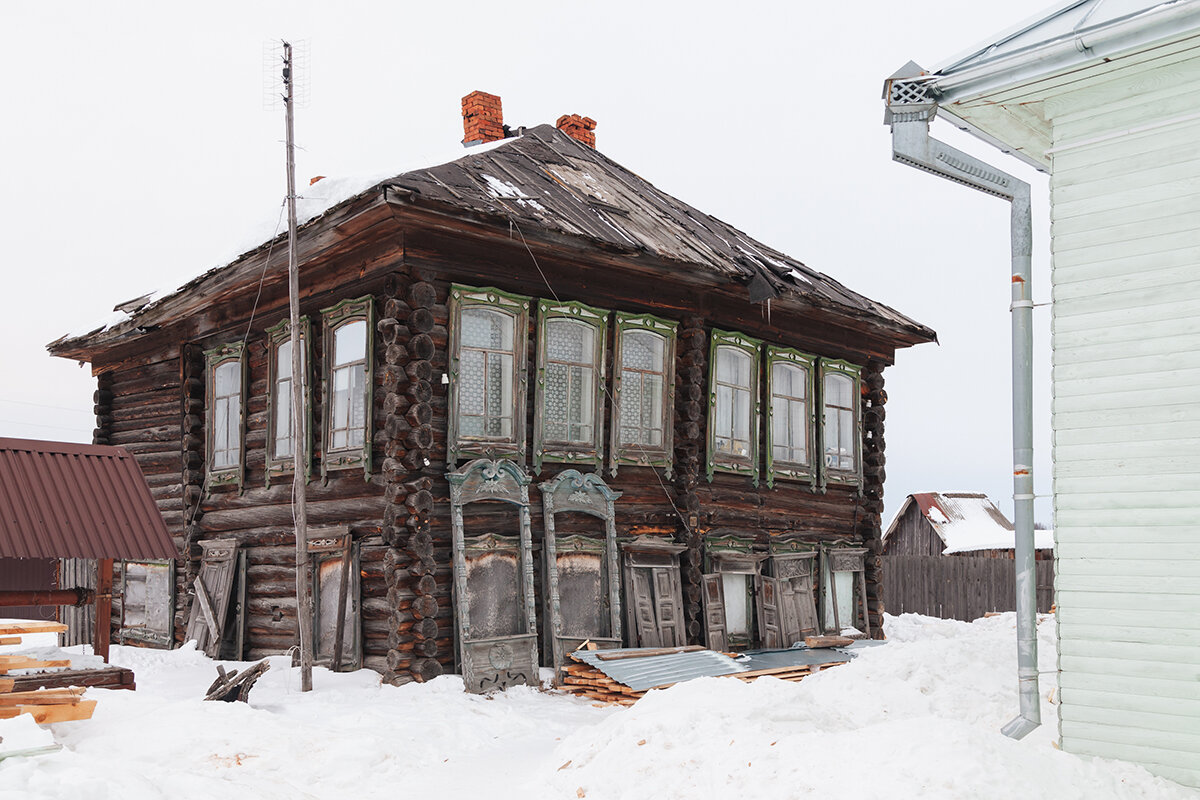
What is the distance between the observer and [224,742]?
8.97m

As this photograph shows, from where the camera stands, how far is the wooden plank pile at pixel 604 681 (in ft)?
39.8

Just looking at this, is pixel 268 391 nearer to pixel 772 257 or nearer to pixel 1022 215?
pixel 772 257

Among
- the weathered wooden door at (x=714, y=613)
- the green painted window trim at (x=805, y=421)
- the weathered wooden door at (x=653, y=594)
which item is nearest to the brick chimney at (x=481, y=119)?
the green painted window trim at (x=805, y=421)

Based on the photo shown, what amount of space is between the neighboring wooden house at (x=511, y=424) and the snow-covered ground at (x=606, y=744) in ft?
5.47

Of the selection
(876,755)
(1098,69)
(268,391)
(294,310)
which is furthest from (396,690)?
(1098,69)

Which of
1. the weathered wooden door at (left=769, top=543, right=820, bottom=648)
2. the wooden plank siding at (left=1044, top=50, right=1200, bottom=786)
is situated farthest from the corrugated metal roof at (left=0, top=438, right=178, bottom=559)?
the weathered wooden door at (left=769, top=543, right=820, bottom=648)

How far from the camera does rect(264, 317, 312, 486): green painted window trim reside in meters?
14.5

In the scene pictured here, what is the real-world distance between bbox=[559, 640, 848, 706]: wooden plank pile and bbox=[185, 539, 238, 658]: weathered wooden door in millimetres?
5567

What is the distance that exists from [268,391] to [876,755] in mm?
11137

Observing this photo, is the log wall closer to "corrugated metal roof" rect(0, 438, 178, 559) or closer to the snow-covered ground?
the snow-covered ground

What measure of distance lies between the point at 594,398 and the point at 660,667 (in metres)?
3.82

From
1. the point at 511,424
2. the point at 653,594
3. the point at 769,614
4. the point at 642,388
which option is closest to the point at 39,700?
the point at 511,424

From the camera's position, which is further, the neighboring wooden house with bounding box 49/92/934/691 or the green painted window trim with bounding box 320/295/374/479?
the green painted window trim with bounding box 320/295/374/479

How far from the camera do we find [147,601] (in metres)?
18.3
